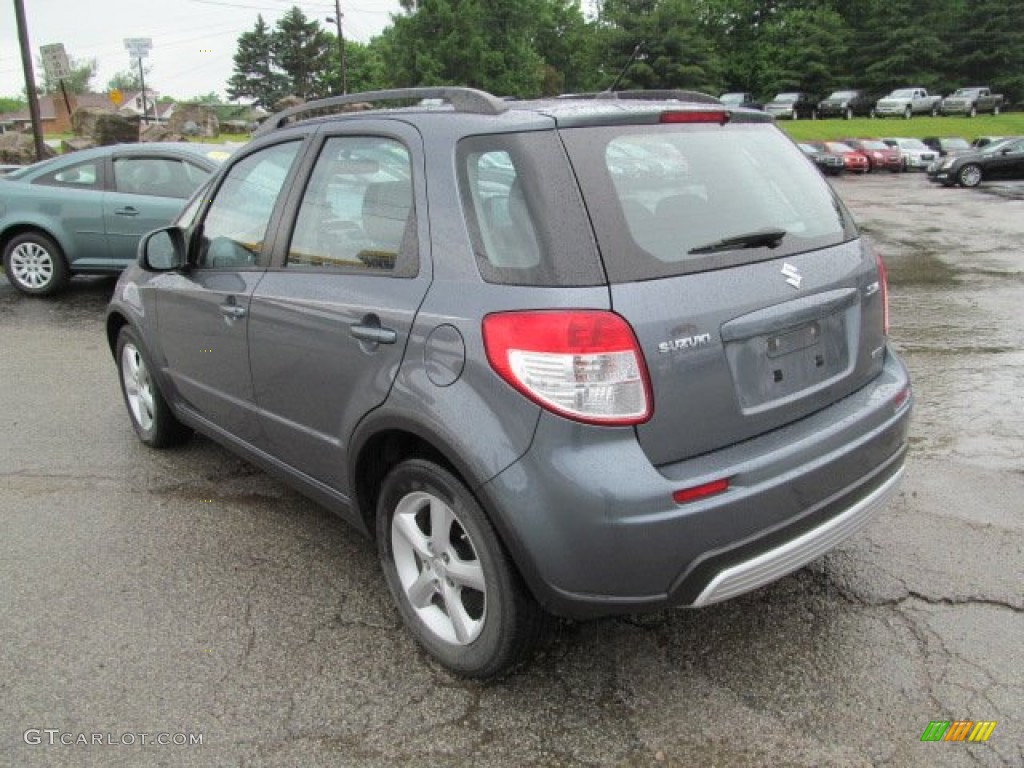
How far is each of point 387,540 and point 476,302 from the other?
0.96m

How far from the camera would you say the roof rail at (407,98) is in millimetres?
2578

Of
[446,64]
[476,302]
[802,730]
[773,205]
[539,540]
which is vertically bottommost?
[802,730]

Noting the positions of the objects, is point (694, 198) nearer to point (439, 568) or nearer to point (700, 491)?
point (700, 491)

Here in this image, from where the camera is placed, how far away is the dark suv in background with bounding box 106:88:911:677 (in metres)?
2.17

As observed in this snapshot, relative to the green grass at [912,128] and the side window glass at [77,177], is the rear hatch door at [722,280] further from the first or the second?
the green grass at [912,128]

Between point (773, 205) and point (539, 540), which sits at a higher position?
point (773, 205)

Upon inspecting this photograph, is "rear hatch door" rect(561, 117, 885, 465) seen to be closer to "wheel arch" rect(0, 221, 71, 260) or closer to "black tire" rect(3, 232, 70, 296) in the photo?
"wheel arch" rect(0, 221, 71, 260)

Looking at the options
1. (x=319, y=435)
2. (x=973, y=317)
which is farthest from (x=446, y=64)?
(x=319, y=435)

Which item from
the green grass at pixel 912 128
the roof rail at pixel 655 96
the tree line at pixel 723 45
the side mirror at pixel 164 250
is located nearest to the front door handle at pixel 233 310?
the side mirror at pixel 164 250

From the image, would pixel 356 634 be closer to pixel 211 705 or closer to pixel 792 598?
pixel 211 705

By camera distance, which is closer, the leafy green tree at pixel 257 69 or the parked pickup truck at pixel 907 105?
the parked pickup truck at pixel 907 105

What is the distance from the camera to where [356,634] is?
2887mm

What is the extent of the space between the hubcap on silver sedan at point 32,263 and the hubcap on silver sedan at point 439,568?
25.5 ft

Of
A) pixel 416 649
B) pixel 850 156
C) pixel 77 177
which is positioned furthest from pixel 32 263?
pixel 850 156
